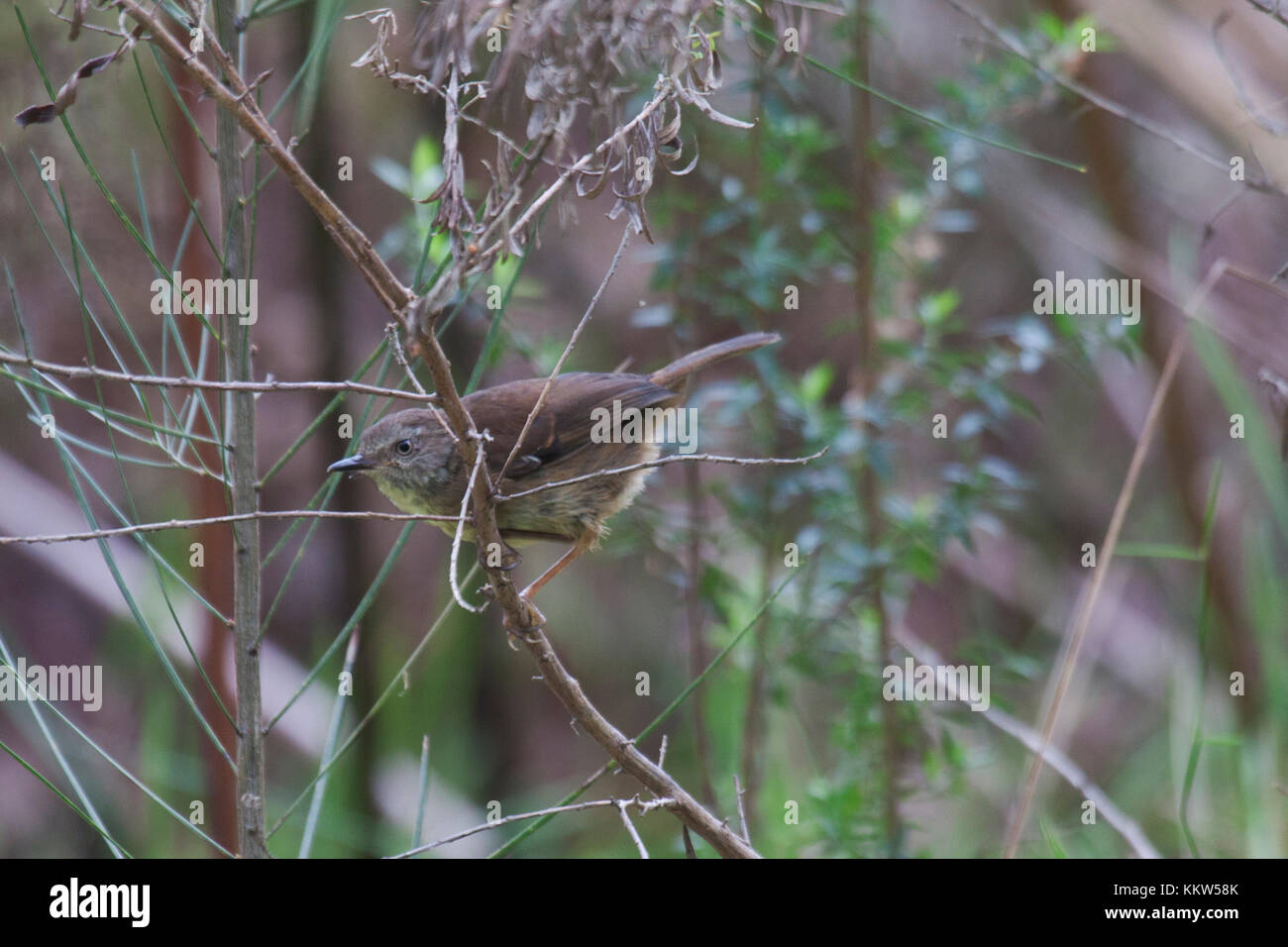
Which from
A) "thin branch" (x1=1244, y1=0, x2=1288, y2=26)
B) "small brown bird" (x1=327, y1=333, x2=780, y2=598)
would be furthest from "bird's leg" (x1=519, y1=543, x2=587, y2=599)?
"thin branch" (x1=1244, y1=0, x2=1288, y2=26)

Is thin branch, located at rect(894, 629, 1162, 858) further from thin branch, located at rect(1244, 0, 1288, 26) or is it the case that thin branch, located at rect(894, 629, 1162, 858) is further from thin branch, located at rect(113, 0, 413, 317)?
thin branch, located at rect(113, 0, 413, 317)

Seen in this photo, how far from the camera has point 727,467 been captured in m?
5.42

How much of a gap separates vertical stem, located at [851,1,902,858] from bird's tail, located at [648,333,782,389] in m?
0.56

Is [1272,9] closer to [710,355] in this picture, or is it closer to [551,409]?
[710,355]

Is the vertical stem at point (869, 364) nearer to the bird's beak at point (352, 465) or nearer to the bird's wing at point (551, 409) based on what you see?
the bird's wing at point (551, 409)

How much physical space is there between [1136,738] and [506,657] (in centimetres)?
342

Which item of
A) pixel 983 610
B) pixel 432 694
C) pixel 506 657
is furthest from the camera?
pixel 983 610

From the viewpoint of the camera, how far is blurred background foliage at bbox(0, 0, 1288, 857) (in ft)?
10.4

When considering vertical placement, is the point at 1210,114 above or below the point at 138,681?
above

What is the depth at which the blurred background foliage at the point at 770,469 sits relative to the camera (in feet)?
10.4

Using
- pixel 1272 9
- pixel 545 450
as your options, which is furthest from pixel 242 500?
pixel 1272 9

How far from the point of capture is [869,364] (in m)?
3.35

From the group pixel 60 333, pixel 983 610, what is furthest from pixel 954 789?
pixel 60 333

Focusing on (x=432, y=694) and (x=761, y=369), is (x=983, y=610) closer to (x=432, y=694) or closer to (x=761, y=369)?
(x=432, y=694)
